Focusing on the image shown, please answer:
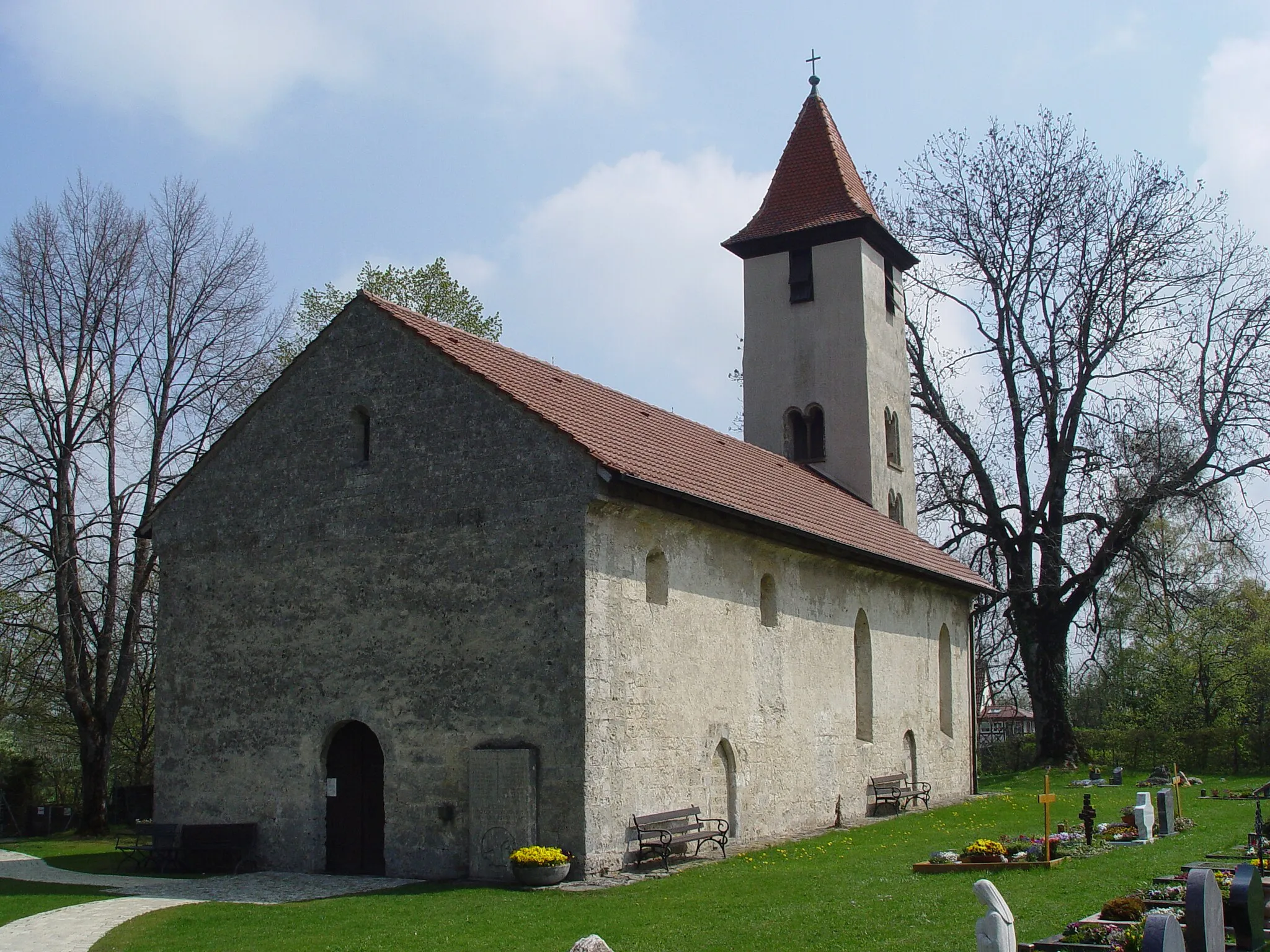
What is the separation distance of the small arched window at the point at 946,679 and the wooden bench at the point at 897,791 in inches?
121

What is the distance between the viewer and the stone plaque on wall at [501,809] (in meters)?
16.3

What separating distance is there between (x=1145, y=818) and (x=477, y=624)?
998 cm

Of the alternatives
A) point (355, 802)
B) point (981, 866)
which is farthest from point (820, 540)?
point (355, 802)

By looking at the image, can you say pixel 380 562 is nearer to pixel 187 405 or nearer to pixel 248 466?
pixel 248 466

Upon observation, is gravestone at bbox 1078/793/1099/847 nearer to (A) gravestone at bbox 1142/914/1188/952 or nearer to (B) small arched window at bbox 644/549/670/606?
(B) small arched window at bbox 644/549/670/606

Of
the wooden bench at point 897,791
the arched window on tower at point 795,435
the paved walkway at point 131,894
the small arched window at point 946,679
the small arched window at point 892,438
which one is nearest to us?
the paved walkway at point 131,894

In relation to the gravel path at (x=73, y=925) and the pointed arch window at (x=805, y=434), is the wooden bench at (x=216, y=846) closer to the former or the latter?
the gravel path at (x=73, y=925)

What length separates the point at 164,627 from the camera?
2031 centimetres

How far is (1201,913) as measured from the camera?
954cm

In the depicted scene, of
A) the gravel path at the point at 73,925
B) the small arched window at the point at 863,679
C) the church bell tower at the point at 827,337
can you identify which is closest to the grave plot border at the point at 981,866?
the small arched window at the point at 863,679

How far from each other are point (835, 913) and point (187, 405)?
22273 millimetres

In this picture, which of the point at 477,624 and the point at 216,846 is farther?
the point at 216,846

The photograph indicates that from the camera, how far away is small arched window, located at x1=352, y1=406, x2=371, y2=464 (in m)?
19.0

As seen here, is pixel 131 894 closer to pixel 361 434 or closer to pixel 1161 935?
pixel 361 434
